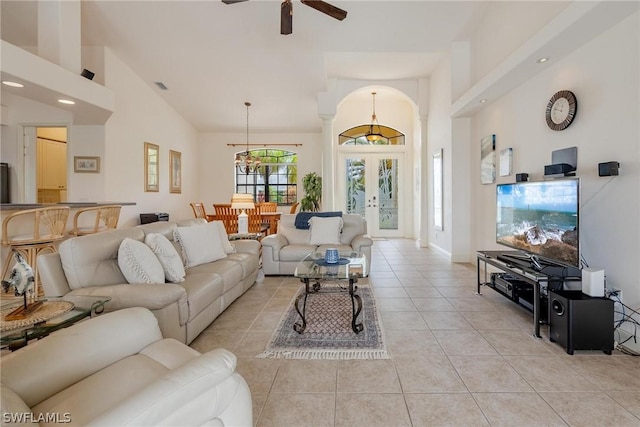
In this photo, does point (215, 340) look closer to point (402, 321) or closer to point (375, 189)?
point (402, 321)

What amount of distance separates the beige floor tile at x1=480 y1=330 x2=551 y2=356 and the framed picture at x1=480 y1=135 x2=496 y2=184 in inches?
97.9

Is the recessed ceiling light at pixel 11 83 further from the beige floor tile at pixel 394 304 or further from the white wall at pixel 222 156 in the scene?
the white wall at pixel 222 156

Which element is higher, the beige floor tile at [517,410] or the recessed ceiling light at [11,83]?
the recessed ceiling light at [11,83]

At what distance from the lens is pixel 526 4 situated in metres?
3.48

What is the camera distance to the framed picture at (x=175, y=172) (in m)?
7.25

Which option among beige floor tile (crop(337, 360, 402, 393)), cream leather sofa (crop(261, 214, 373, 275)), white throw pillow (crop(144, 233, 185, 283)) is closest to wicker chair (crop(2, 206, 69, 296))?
white throw pillow (crop(144, 233, 185, 283))

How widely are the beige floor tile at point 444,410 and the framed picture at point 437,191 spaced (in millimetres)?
4413

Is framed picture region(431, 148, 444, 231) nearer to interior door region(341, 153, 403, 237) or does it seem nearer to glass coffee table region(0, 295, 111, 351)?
interior door region(341, 153, 403, 237)

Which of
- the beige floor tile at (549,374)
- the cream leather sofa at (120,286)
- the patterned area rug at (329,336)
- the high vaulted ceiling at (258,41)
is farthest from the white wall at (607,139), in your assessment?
the cream leather sofa at (120,286)

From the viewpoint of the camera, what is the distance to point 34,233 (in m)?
3.29

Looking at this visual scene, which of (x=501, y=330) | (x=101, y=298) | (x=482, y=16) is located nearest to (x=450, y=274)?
(x=501, y=330)

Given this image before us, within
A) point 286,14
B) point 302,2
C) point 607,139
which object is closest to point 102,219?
point 286,14

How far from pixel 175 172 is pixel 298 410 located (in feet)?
22.9

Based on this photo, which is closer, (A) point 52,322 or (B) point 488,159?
(A) point 52,322
